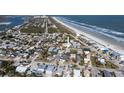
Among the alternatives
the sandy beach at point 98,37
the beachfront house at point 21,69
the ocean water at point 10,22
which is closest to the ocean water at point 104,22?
the sandy beach at point 98,37

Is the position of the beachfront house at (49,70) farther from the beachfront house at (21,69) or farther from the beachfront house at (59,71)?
the beachfront house at (21,69)

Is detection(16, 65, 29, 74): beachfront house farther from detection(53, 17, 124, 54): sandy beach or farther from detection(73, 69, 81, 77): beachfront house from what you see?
detection(53, 17, 124, 54): sandy beach

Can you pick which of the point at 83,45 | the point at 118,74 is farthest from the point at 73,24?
the point at 118,74

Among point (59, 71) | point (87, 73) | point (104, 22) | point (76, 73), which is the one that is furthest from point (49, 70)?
point (104, 22)
